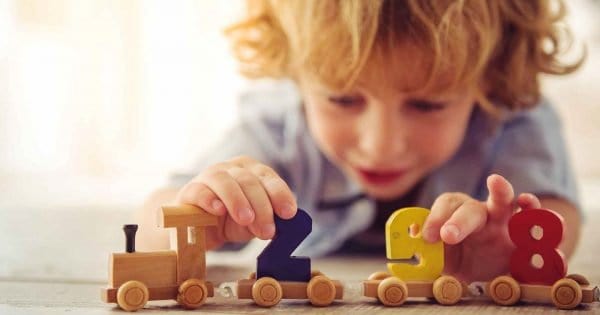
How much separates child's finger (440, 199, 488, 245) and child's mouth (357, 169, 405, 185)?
41 centimetres

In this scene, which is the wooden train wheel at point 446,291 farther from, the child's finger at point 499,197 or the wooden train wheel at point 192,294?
the wooden train wheel at point 192,294

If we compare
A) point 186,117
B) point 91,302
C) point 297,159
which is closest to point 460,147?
point 297,159

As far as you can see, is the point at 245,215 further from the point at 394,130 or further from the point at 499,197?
the point at 394,130

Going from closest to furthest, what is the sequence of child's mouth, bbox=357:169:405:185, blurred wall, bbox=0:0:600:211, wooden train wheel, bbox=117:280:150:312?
wooden train wheel, bbox=117:280:150:312 < child's mouth, bbox=357:169:405:185 < blurred wall, bbox=0:0:600:211

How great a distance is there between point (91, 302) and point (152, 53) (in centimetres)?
225

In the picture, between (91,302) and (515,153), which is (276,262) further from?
(515,153)

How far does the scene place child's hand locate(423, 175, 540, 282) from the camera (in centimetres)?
76

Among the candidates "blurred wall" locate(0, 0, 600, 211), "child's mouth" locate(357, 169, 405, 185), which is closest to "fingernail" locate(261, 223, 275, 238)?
"child's mouth" locate(357, 169, 405, 185)

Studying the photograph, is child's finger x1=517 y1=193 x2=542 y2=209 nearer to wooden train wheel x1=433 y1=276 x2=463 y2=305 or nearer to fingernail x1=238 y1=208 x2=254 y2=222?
wooden train wheel x1=433 y1=276 x2=463 y2=305

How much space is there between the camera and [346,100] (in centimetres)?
111

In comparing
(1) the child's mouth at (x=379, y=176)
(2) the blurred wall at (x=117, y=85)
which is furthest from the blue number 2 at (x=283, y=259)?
(2) the blurred wall at (x=117, y=85)

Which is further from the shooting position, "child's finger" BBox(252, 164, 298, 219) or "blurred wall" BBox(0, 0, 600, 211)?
"blurred wall" BBox(0, 0, 600, 211)

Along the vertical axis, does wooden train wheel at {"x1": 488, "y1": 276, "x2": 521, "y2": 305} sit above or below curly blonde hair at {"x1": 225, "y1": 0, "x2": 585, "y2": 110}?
below

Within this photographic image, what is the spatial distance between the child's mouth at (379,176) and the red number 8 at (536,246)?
0.43 metres
